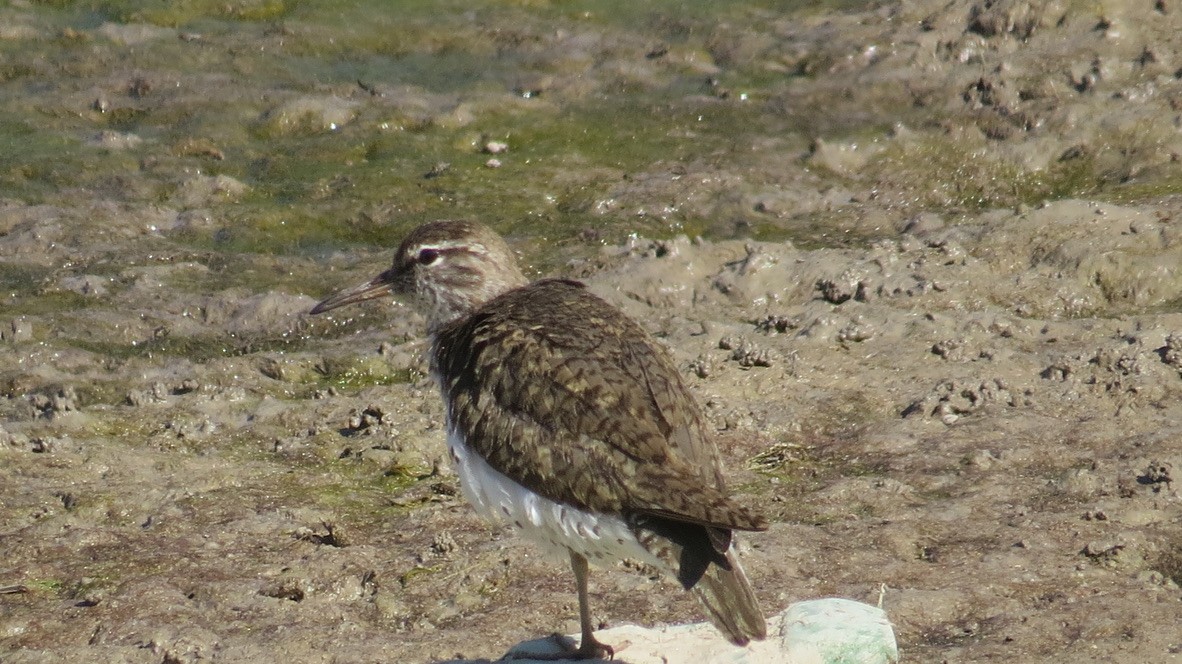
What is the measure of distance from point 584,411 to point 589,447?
16 centimetres

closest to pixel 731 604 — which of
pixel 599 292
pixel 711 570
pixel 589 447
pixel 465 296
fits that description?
pixel 711 570

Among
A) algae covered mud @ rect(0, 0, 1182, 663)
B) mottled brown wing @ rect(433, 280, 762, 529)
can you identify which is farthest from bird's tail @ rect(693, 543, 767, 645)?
algae covered mud @ rect(0, 0, 1182, 663)

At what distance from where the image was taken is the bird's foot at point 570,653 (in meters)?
5.65

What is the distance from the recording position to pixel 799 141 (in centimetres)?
1135

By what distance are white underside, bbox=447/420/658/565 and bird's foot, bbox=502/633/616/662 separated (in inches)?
13.1

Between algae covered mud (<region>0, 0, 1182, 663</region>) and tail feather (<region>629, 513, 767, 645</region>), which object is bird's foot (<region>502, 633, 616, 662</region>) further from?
tail feather (<region>629, 513, 767, 645</region>)

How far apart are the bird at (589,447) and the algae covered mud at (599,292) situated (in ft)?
2.57

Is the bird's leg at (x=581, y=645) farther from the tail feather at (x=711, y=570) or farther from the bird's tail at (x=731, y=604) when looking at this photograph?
the bird's tail at (x=731, y=604)

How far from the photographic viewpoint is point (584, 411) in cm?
558

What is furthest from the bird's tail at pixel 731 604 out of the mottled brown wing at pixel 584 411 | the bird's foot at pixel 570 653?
the bird's foot at pixel 570 653

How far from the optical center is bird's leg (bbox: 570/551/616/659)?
5656 millimetres

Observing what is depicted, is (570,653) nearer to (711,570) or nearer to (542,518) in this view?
(542,518)

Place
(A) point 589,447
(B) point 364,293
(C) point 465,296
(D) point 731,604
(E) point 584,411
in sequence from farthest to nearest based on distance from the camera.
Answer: (B) point 364,293 < (C) point 465,296 < (E) point 584,411 < (A) point 589,447 < (D) point 731,604

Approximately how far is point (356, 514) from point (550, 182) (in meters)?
4.49
